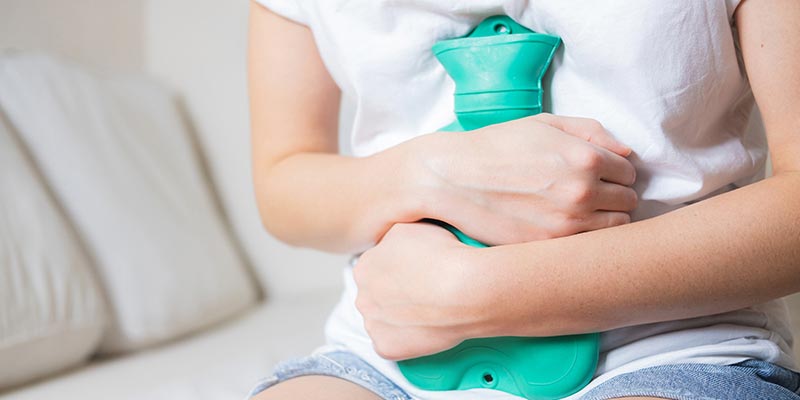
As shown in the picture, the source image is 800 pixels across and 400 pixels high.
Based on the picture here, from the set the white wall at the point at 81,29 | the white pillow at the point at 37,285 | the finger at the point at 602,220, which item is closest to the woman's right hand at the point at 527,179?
the finger at the point at 602,220

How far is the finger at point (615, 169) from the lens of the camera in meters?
0.56

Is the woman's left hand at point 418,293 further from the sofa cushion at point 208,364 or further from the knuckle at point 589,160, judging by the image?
the sofa cushion at point 208,364

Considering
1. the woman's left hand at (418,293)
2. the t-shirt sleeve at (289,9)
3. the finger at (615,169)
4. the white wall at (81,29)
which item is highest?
the t-shirt sleeve at (289,9)

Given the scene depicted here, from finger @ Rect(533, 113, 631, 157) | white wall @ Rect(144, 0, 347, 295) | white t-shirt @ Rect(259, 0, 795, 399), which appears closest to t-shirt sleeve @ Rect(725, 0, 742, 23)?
white t-shirt @ Rect(259, 0, 795, 399)

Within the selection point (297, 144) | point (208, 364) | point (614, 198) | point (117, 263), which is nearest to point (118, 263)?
point (117, 263)

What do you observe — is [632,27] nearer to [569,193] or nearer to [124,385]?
[569,193]

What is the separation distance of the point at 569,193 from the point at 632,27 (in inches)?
4.8

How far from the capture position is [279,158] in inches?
29.1

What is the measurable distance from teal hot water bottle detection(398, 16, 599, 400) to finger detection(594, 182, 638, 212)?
0.09m

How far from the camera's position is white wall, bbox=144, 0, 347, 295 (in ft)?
5.15

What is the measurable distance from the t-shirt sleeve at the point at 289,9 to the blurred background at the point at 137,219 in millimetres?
448

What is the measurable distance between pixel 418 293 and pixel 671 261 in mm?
169

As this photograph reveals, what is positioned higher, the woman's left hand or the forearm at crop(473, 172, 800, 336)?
the forearm at crop(473, 172, 800, 336)

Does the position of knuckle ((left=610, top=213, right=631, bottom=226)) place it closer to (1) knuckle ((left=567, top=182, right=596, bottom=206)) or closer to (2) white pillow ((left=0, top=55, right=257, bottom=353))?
(1) knuckle ((left=567, top=182, right=596, bottom=206))
